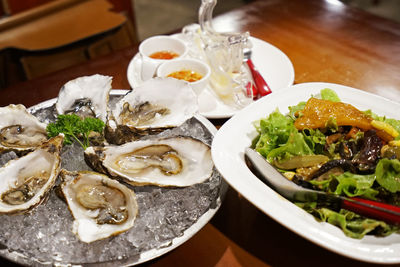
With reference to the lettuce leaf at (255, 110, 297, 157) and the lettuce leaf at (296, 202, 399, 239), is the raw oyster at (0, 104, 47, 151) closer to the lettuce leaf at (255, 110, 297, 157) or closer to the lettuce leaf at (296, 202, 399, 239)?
the lettuce leaf at (255, 110, 297, 157)

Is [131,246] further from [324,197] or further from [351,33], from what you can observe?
[351,33]

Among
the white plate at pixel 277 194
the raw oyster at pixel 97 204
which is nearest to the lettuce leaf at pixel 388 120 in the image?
the white plate at pixel 277 194

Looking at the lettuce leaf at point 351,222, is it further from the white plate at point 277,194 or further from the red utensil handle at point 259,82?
the red utensil handle at point 259,82

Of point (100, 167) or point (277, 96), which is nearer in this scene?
point (100, 167)

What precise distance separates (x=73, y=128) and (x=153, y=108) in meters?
0.29

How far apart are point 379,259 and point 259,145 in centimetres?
45

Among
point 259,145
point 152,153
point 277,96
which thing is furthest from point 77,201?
point 277,96

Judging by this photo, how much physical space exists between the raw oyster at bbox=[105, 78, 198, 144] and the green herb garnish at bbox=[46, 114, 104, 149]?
0.18 ft

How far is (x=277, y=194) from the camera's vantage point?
0.90 meters

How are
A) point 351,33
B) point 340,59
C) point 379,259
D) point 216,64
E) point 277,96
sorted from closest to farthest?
point 379,259
point 277,96
point 216,64
point 340,59
point 351,33

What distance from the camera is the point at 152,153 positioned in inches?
44.0

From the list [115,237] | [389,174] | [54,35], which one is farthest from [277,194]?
[54,35]

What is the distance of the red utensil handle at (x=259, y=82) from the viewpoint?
4.85 feet

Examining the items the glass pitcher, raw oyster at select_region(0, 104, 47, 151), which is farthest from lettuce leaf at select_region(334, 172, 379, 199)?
raw oyster at select_region(0, 104, 47, 151)
